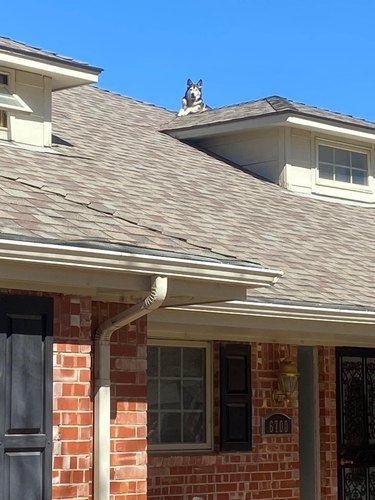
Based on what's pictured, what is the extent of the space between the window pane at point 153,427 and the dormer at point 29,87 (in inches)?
117

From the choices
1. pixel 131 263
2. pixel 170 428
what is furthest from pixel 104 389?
pixel 170 428

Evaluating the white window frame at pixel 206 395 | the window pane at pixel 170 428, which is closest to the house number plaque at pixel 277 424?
the white window frame at pixel 206 395

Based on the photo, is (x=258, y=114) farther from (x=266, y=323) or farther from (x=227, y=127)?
(x=266, y=323)

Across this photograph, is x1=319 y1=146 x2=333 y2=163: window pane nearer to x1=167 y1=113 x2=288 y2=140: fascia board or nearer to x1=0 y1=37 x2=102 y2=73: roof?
x1=167 y1=113 x2=288 y2=140: fascia board

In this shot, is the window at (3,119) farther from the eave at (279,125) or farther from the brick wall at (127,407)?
the eave at (279,125)

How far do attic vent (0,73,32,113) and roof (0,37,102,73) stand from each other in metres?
0.34

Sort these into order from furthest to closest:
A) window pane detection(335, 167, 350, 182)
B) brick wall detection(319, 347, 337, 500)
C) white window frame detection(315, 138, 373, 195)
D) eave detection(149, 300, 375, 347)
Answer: window pane detection(335, 167, 350, 182), white window frame detection(315, 138, 373, 195), brick wall detection(319, 347, 337, 500), eave detection(149, 300, 375, 347)

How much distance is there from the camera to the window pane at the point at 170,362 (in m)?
12.8

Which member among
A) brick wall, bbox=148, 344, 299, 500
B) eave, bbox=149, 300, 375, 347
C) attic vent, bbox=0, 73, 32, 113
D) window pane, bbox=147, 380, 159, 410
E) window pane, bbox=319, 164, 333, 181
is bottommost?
brick wall, bbox=148, 344, 299, 500

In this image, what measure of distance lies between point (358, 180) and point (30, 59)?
6.55 m

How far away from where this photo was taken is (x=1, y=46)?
12406 mm

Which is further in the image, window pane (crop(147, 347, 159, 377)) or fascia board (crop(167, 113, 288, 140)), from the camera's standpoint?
fascia board (crop(167, 113, 288, 140))

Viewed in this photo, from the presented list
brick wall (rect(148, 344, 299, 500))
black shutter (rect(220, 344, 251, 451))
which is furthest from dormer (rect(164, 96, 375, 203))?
black shutter (rect(220, 344, 251, 451))

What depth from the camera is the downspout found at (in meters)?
9.12
